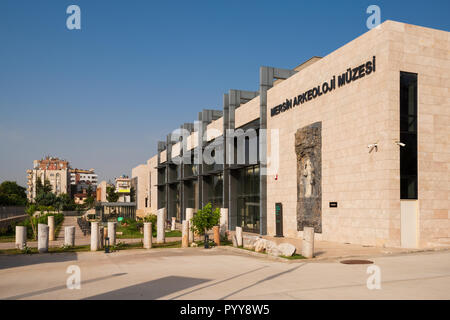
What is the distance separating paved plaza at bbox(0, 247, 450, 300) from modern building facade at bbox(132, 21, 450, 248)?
332 cm

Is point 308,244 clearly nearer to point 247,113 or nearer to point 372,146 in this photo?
point 372,146

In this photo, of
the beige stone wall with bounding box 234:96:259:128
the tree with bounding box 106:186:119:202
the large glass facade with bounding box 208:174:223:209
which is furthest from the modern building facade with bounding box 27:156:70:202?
the beige stone wall with bounding box 234:96:259:128

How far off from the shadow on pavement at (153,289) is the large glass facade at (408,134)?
13218 millimetres

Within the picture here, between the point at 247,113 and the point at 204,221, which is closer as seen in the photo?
the point at 204,221

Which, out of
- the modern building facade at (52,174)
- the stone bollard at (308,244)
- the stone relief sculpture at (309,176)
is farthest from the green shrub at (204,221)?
the modern building facade at (52,174)

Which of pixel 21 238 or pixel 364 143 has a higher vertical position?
pixel 364 143

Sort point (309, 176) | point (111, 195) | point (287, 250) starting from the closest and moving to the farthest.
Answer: point (287, 250) < point (309, 176) < point (111, 195)

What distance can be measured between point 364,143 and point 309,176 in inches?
218

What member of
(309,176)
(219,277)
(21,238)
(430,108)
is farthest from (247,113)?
(219,277)

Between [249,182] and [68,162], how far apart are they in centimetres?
18101

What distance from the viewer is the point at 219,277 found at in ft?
41.0

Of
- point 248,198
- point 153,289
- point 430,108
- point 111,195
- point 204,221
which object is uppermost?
point 430,108
